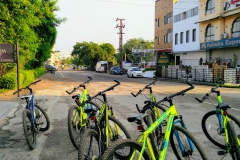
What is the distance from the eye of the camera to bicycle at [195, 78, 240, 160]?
164 inches

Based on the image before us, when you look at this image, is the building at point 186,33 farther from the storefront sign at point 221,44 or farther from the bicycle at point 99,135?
the bicycle at point 99,135

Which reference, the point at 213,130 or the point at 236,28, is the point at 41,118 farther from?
the point at 236,28

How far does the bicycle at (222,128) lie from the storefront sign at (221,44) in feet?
75.4

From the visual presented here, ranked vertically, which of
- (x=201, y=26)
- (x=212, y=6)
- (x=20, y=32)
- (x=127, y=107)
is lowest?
(x=127, y=107)

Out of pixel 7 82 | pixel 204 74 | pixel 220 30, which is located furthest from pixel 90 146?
pixel 220 30

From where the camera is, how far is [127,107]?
33.7ft


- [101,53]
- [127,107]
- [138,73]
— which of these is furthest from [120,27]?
[127,107]

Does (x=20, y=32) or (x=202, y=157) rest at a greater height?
(x=20, y=32)

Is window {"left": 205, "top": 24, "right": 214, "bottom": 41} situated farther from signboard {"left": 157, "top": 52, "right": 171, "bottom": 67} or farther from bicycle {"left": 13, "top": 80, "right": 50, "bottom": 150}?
bicycle {"left": 13, "top": 80, "right": 50, "bottom": 150}

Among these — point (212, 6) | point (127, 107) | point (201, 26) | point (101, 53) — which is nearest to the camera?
point (127, 107)

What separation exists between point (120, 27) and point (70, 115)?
5506 centimetres

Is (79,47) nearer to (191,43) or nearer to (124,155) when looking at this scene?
(191,43)

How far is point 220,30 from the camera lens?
1200 inches

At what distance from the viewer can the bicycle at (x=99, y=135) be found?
3525 mm
